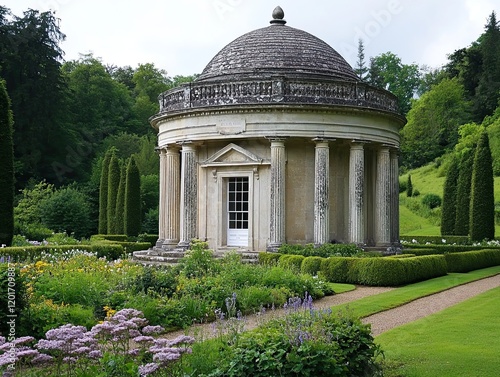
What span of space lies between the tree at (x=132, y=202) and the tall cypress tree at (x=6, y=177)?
1280 cm

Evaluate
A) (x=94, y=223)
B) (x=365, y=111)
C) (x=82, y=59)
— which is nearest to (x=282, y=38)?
(x=365, y=111)

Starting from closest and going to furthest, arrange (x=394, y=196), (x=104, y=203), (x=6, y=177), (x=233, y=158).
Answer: (x=233, y=158) < (x=6, y=177) < (x=394, y=196) < (x=104, y=203)

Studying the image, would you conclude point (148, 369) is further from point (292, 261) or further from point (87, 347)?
point (292, 261)

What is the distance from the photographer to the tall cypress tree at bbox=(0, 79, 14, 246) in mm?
23047

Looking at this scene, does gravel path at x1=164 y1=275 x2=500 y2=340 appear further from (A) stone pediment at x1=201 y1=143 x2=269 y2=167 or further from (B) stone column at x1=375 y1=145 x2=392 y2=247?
(A) stone pediment at x1=201 y1=143 x2=269 y2=167

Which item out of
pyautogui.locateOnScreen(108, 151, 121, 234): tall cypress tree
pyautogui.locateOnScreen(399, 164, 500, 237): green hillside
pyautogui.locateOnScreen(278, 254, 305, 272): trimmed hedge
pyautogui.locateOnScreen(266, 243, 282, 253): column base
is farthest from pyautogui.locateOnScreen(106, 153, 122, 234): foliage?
pyautogui.locateOnScreen(399, 164, 500, 237): green hillside

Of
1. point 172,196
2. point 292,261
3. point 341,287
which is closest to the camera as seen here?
point 341,287

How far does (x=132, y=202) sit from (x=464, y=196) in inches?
754

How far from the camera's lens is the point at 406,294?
53.1 feet

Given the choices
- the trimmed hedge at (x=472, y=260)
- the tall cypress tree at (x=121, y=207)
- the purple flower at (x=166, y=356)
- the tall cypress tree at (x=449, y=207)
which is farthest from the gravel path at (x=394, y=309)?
the tall cypress tree at (x=121, y=207)

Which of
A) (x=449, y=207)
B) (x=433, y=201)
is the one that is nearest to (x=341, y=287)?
(x=449, y=207)

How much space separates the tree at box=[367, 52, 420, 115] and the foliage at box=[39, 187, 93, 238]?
5206 centimetres

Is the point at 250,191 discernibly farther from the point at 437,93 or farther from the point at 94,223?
the point at 437,93

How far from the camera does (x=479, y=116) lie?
68250mm
